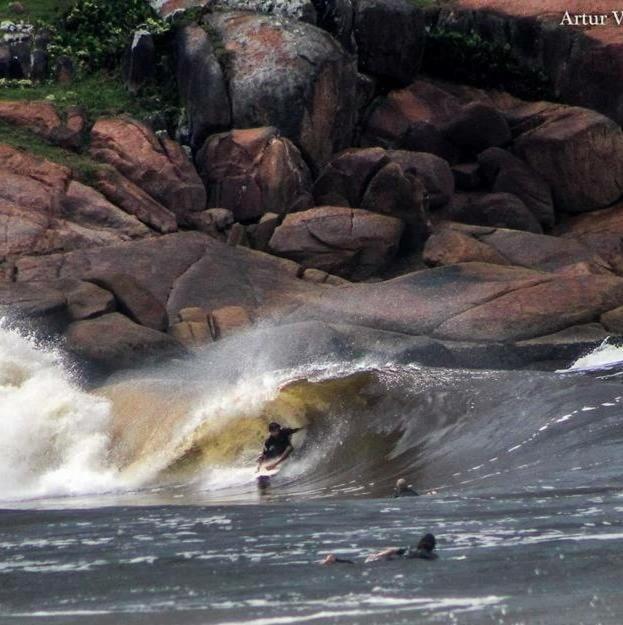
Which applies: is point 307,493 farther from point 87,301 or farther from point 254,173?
point 254,173

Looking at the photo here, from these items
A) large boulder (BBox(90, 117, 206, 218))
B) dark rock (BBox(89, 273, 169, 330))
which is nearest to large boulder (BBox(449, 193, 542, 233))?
large boulder (BBox(90, 117, 206, 218))

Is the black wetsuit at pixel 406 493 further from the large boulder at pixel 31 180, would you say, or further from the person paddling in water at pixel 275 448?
the large boulder at pixel 31 180

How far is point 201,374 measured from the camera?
27516 mm

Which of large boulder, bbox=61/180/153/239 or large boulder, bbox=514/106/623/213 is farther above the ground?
large boulder, bbox=61/180/153/239

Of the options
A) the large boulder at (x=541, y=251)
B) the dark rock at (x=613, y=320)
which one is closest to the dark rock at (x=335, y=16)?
the large boulder at (x=541, y=251)

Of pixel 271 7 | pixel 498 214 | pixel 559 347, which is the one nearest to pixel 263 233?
pixel 498 214

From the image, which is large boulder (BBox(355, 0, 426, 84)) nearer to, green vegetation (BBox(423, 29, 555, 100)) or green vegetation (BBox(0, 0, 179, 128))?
green vegetation (BBox(423, 29, 555, 100))

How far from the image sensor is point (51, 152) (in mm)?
38000

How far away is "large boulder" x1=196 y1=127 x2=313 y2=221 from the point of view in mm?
38969

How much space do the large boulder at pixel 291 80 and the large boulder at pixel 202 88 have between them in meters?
0.31

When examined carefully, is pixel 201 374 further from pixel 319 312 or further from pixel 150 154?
pixel 150 154

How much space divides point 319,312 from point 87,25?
18.9m

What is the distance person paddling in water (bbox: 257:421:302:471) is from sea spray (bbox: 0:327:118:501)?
2.78 meters

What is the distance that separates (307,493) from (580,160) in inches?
990
